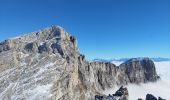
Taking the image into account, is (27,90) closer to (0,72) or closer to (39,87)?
(39,87)

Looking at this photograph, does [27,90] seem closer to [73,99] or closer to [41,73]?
[41,73]

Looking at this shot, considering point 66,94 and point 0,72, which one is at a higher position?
point 0,72

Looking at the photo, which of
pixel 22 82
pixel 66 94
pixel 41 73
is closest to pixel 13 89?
pixel 22 82

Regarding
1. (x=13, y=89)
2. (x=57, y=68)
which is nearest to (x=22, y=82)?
(x=13, y=89)

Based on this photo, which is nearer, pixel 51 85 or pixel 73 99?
pixel 51 85

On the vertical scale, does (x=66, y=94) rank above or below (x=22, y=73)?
below

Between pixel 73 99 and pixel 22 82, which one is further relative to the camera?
pixel 73 99

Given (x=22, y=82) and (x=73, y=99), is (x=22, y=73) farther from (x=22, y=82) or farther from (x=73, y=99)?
(x=73, y=99)
